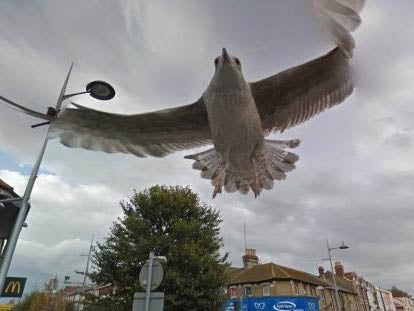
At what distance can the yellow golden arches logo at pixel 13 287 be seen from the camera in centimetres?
500

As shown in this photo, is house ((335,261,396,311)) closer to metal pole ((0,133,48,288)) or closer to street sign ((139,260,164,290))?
street sign ((139,260,164,290))

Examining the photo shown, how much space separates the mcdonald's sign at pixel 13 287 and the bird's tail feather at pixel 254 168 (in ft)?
9.80

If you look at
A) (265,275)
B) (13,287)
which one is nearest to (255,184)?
(13,287)

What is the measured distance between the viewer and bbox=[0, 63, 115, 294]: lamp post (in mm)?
4371

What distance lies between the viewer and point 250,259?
37750 millimetres

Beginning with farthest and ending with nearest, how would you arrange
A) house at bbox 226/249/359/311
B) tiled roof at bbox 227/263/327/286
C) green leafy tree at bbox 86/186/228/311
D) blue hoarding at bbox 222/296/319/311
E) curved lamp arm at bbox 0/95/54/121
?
tiled roof at bbox 227/263/327/286
house at bbox 226/249/359/311
blue hoarding at bbox 222/296/319/311
green leafy tree at bbox 86/186/228/311
curved lamp arm at bbox 0/95/54/121

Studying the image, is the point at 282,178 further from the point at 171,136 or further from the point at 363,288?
the point at 363,288

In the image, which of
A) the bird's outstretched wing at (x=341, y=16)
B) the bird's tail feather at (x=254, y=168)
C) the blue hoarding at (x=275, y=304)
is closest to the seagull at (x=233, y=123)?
the bird's tail feather at (x=254, y=168)

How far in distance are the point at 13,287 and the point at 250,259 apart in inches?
1365

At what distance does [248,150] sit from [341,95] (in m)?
1.42

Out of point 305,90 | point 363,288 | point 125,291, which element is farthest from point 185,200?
point 363,288

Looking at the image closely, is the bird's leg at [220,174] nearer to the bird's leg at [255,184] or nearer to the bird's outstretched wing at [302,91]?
the bird's leg at [255,184]

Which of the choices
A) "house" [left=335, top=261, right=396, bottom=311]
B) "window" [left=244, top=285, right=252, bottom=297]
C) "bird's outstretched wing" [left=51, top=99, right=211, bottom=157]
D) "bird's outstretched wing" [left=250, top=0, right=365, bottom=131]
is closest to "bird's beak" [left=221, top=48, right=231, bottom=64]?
"bird's outstretched wing" [left=250, top=0, right=365, bottom=131]

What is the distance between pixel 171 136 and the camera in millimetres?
5430
